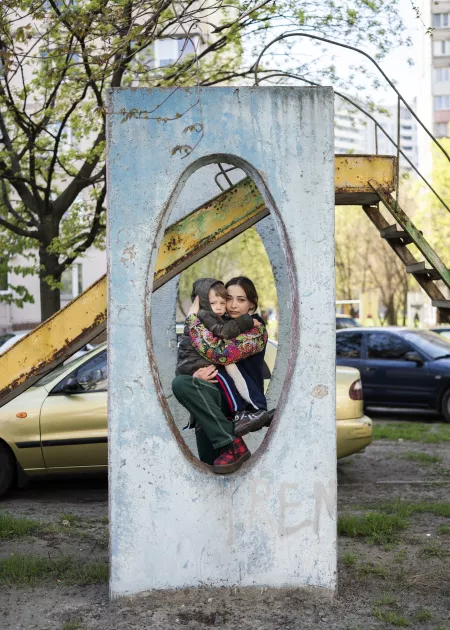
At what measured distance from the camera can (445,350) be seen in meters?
14.4

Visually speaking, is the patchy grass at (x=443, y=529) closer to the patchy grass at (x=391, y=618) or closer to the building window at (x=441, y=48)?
the patchy grass at (x=391, y=618)

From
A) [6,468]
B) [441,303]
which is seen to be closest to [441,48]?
[441,303]

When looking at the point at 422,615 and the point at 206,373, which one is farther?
the point at 206,373

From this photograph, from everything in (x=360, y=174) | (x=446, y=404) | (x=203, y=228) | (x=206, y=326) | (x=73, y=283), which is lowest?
(x=446, y=404)

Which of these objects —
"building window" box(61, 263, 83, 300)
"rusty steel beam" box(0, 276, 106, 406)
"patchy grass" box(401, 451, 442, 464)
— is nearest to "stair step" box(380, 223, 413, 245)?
"rusty steel beam" box(0, 276, 106, 406)

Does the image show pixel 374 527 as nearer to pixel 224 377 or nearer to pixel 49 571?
pixel 224 377

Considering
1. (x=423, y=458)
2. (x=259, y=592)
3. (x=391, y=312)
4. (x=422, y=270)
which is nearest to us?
(x=259, y=592)

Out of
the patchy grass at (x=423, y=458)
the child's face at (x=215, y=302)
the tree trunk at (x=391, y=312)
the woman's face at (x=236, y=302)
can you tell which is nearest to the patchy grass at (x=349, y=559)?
the woman's face at (x=236, y=302)

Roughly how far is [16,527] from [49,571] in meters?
1.19

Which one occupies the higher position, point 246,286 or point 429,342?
point 246,286

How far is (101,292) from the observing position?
17.2ft

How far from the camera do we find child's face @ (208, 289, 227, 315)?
517 cm

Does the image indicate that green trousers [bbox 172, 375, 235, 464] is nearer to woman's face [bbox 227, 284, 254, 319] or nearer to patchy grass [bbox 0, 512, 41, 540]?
woman's face [bbox 227, 284, 254, 319]

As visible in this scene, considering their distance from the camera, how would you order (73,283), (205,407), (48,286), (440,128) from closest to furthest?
(205,407) → (48,286) → (73,283) → (440,128)
